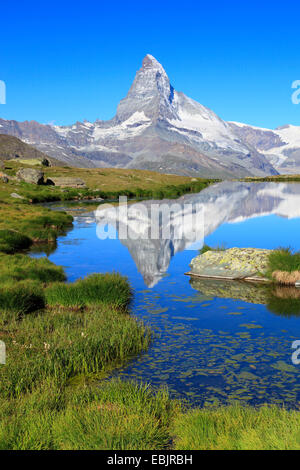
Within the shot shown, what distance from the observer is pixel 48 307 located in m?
19.6

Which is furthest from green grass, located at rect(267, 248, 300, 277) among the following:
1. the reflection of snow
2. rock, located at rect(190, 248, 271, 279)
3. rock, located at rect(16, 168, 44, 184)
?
rock, located at rect(16, 168, 44, 184)

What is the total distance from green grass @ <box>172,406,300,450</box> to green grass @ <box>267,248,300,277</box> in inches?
597

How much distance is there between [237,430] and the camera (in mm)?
8938

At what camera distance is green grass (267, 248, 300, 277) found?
2450 centimetres

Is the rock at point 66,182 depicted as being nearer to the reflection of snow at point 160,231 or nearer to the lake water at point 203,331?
the reflection of snow at point 160,231

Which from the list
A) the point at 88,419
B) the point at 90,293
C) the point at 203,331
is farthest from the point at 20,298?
the point at 88,419

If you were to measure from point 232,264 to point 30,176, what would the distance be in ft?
319

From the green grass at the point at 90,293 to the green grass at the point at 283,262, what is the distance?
8684 mm

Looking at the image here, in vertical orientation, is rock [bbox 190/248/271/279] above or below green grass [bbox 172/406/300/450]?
above

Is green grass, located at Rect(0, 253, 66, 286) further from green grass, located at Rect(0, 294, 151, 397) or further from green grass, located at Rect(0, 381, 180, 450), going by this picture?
green grass, located at Rect(0, 381, 180, 450)

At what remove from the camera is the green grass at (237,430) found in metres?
8.14

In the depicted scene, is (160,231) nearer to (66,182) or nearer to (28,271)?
(28,271)

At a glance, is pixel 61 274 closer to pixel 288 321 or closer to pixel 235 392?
pixel 288 321

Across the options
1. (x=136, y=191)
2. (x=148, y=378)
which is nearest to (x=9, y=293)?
(x=148, y=378)
